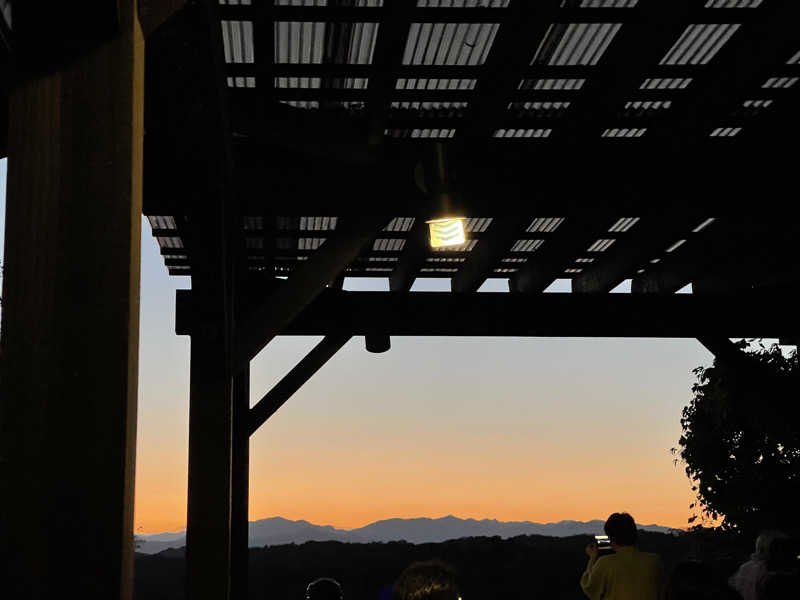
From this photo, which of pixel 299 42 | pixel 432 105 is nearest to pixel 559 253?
pixel 432 105

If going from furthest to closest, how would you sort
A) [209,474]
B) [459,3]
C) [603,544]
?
[209,474] → [603,544] → [459,3]

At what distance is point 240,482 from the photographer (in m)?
9.04

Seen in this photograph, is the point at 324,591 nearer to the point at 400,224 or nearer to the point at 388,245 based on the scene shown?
the point at 400,224

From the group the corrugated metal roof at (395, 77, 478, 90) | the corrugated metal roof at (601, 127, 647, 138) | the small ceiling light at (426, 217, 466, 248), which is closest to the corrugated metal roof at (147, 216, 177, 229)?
the small ceiling light at (426, 217, 466, 248)

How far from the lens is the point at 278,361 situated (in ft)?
42.8

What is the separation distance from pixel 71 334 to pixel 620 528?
3131mm

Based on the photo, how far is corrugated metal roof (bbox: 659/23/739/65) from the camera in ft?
15.3

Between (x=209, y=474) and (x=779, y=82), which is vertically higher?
(x=779, y=82)

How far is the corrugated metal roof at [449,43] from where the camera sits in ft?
15.1

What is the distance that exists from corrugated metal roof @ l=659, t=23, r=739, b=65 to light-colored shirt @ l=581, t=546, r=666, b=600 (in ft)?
7.13

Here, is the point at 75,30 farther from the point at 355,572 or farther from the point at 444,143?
the point at 355,572

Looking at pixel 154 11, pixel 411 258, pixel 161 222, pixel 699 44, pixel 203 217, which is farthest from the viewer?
pixel 411 258

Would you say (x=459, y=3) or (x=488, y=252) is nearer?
(x=459, y=3)

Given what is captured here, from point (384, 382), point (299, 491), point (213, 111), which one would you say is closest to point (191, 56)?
point (213, 111)
